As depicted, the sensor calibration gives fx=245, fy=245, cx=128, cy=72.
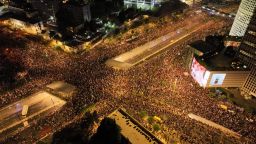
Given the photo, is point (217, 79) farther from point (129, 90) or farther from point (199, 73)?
point (129, 90)

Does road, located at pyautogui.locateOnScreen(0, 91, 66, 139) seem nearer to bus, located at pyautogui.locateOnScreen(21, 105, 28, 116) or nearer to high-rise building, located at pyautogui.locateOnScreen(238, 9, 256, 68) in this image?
bus, located at pyautogui.locateOnScreen(21, 105, 28, 116)

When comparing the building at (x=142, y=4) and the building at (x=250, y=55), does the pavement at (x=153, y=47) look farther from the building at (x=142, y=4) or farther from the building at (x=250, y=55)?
the building at (x=250, y=55)

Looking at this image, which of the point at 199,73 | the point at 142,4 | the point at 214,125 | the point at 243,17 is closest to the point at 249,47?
the point at 199,73

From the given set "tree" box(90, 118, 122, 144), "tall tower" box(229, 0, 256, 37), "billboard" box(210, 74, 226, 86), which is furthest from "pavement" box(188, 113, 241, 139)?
"tall tower" box(229, 0, 256, 37)

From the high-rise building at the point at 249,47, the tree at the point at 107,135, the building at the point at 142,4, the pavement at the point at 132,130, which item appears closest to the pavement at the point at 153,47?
the building at the point at 142,4

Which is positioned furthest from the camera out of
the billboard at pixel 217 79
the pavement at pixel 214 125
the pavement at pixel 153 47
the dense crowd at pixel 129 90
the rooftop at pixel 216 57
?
the pavement at pixel 153 47

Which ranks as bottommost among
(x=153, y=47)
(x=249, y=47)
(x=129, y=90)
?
(x=129, y=90)
